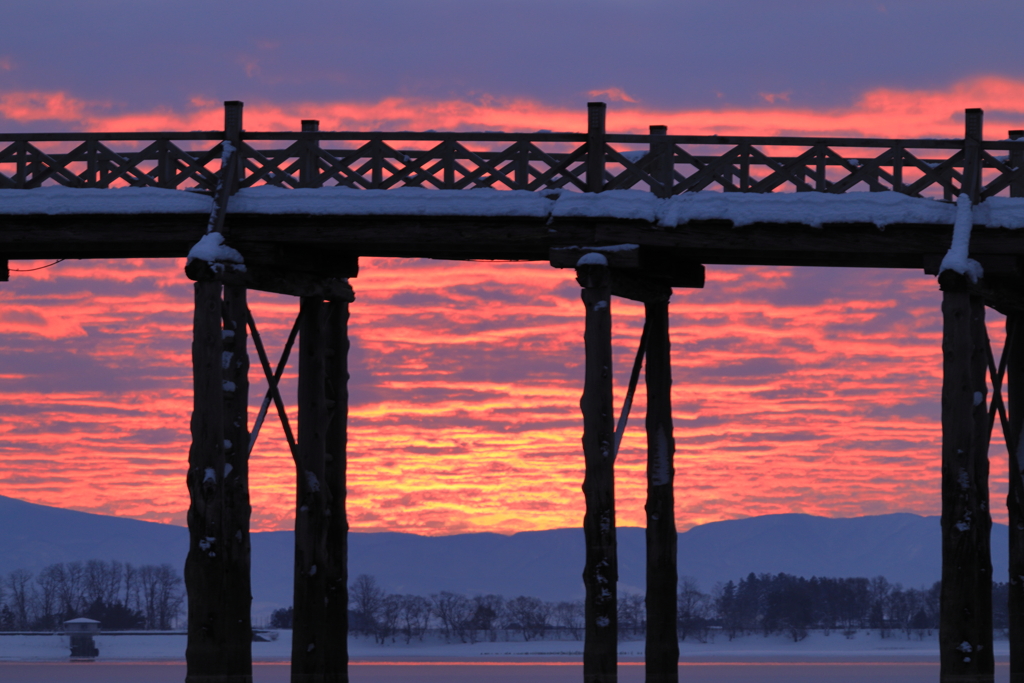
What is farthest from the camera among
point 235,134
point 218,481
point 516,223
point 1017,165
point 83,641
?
point 83,641

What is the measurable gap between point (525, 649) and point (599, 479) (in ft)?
429

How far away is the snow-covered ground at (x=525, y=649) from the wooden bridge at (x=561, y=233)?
98442 mm

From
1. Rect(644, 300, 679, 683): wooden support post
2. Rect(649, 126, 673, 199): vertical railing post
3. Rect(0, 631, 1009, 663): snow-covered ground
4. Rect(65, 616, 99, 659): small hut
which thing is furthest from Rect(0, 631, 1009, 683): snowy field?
Rect(649, 126, 673, 199): vertical railing post

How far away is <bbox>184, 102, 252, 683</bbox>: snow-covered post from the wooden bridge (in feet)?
0.09

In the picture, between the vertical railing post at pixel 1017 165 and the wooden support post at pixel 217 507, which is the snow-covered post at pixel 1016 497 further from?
the wooden support post at pixel 217 507

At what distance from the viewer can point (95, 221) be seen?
80.5 feet

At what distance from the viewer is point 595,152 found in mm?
23828

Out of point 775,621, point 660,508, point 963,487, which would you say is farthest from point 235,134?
point 775,621

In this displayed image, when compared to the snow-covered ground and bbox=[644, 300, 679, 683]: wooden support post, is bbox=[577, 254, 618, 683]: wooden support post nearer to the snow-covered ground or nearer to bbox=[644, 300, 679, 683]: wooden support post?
bbox=[644, 300, 679, 683]: wooden support post

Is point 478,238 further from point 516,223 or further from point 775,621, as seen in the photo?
point 775,621

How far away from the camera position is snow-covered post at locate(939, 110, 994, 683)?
22.6 m

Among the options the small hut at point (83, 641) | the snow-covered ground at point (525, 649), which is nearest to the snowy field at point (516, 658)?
the snow-covered ground at point (525, 649)

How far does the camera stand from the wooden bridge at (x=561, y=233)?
74.9 feet

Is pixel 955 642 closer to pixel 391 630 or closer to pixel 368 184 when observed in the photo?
pixel 368 184
